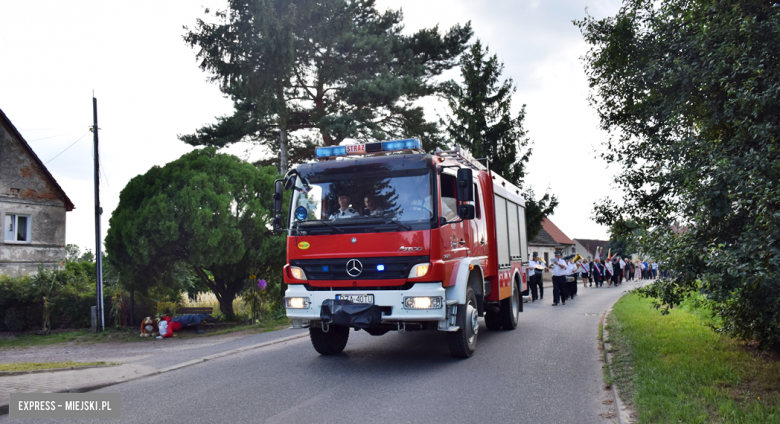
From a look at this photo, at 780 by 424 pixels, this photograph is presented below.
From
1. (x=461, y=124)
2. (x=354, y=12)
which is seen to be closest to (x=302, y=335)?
(x=354, y=12)

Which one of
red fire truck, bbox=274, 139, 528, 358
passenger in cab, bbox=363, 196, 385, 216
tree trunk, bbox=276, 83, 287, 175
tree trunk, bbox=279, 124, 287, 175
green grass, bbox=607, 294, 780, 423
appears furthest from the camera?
tree trunk, bbox=279, 124, 287, 175

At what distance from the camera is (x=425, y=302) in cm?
675

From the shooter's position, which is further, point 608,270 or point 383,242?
point 608,270

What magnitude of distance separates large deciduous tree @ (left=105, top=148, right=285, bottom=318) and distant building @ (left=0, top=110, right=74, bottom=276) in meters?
11.9

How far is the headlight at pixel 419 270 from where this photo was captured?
6793 mm

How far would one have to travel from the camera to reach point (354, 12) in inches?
838

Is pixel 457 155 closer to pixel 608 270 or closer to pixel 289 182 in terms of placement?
pixel 289 182

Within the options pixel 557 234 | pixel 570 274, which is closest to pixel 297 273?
pixel 570 274

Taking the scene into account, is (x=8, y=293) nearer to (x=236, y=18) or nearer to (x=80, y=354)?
(x=80, y=354)

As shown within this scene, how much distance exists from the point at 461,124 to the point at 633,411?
22.7m

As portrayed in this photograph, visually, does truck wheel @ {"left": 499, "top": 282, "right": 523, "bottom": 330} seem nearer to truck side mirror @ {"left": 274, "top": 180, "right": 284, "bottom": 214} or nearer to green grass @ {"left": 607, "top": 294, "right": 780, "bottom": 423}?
green grass @ {"left": 607, "top": 294, "right": 780, "bottom": 423}

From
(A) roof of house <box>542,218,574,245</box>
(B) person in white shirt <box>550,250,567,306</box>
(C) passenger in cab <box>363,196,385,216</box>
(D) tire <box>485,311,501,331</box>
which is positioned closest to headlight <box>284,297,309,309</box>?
(C) passenger in cab <box>363,196,385,216</box>

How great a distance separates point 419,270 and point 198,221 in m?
7.01

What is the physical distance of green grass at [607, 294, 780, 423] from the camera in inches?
A: 181
